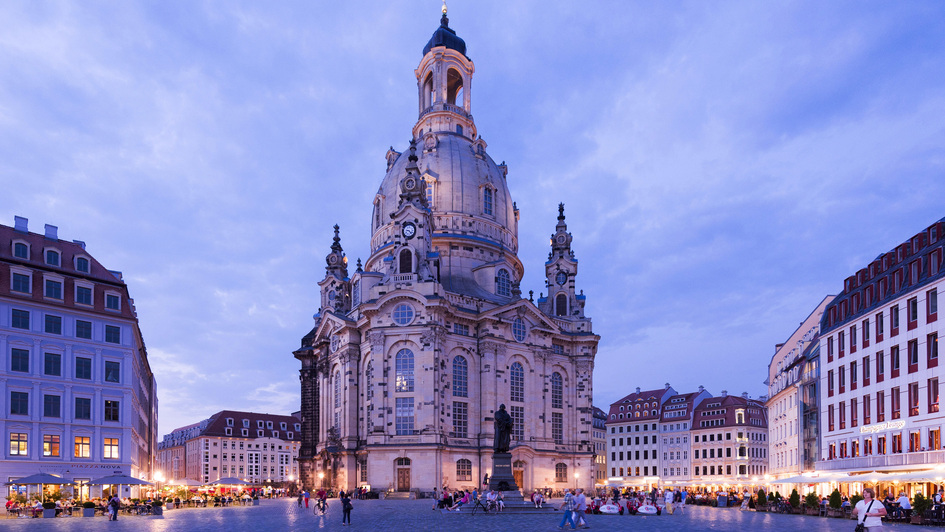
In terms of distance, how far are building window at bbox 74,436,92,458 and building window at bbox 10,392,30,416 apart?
13.6 ft

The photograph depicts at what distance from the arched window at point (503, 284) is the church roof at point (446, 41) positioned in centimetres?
3722

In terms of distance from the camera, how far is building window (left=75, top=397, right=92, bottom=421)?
189 ft

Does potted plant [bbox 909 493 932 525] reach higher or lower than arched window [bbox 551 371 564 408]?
lower

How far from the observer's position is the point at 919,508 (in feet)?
120

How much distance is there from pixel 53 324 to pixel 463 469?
40.5m

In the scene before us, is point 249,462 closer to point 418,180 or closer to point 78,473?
point 418,180

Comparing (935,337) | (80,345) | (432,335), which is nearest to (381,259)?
(432,335)

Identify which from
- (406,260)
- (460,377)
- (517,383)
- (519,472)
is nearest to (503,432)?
(460,377)

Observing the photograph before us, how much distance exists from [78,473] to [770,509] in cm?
4832

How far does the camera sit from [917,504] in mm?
36500

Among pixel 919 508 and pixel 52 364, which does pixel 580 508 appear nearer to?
pixel 919 508

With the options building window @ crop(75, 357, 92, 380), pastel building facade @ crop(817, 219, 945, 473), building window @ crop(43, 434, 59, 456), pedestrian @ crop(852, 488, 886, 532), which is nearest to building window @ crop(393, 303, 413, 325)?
building window @ crop(75, 357, 92, 380)

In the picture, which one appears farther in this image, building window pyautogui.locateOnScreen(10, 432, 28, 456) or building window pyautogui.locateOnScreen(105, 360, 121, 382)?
building window pyautogui.locateOnScreen(105, 360, 121, 382)

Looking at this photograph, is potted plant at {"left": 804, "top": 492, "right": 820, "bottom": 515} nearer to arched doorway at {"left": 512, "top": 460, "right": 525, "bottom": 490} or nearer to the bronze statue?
the bronze statue
